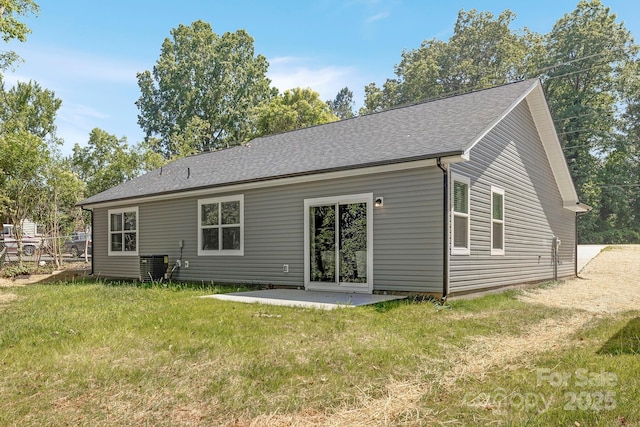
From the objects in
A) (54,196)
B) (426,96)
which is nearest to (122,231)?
(54,196)

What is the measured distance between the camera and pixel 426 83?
4172 cm

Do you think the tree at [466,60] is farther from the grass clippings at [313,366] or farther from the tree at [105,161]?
the grass clippings at [313,366]

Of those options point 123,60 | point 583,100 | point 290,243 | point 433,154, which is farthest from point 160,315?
point 583,100

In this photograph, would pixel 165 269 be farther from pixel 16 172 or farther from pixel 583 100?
pixel 583 100

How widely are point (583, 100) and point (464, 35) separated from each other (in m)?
13.2

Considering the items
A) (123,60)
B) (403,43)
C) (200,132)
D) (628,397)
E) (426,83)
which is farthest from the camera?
(403,43)

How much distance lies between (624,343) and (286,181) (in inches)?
273

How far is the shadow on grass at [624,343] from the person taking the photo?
463cm

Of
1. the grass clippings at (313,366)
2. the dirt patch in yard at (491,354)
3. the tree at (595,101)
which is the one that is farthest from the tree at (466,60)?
the grass clippings at (313,366)

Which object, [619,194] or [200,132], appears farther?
[200,132]

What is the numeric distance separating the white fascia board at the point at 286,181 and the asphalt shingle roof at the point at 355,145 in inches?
4.6

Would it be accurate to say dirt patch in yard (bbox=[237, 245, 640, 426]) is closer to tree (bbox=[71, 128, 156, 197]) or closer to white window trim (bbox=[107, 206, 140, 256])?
white window trim (bbox=[107, 206, 140, 256])

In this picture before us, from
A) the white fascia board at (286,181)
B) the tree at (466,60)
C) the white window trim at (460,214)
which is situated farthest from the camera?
the tree at (466,60)

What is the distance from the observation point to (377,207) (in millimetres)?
8859
